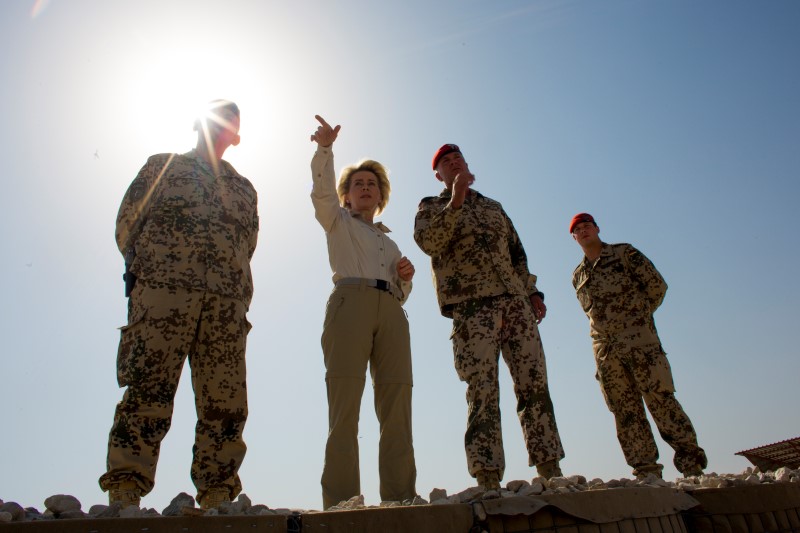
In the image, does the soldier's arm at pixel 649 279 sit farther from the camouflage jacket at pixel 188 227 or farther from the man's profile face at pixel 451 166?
the camouflage jacket at pixel 188 227

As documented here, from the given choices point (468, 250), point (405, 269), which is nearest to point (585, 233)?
point (468, 250)

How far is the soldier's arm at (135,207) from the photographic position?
10.0ft

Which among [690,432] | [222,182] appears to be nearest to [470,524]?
[222,182]

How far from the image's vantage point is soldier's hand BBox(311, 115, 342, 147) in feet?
11.5

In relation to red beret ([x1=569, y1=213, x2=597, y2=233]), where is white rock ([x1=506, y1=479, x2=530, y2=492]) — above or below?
below

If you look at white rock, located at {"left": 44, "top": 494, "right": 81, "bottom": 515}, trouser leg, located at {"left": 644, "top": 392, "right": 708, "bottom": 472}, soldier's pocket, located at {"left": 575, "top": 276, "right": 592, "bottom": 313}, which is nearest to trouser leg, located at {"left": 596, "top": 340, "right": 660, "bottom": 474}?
trouser leg, located at {"left": 644, "top": 392, "right": 708, "bottom": 472}

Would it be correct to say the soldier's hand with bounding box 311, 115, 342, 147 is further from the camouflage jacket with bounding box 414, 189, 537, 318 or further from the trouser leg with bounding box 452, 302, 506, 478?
the trouser leg with bounding box 452, 302, 506, 478

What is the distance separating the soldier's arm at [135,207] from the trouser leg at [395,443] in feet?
5.01

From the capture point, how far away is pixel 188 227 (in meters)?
3.06

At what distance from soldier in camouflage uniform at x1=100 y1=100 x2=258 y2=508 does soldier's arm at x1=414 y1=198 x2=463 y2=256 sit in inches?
41.6

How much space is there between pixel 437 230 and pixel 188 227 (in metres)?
1.48

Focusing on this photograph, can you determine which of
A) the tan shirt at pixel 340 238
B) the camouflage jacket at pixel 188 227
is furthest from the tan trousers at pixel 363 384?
the camouflage jacket at pixel 188 227

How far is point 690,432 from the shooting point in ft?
15.3

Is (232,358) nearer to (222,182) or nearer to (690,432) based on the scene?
(222,182)
